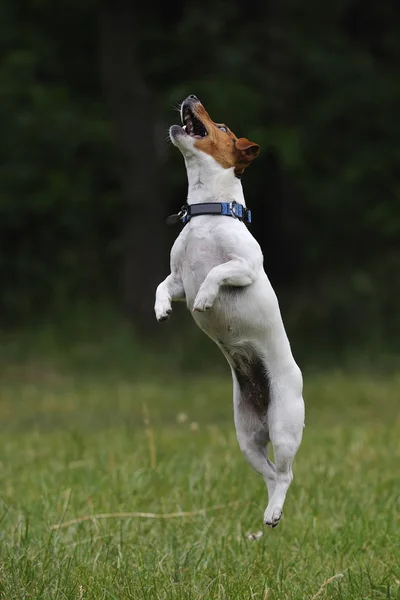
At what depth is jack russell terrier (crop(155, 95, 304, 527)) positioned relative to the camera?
291 centimetres

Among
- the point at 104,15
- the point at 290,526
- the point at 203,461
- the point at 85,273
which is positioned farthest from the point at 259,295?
the point at 85,273

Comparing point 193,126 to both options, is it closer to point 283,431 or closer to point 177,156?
point 283,431

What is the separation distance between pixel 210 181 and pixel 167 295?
35 cm

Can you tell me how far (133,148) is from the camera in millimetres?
14172

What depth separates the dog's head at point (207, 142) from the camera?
9.62 ft

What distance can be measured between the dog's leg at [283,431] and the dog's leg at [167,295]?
383 mm

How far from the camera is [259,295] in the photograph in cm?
290

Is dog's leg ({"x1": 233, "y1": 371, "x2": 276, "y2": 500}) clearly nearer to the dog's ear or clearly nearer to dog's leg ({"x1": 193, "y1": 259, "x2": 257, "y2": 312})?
dog's leg ({"x1": 193, "y1": 259, "x2": 257, "y2": 312})

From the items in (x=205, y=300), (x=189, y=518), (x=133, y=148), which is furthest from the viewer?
(x=133, y=148)

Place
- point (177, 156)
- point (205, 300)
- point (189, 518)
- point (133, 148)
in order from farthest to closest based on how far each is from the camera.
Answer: point (133, 148) < point (177, 156) < point (189, 518) < point (205, 300)

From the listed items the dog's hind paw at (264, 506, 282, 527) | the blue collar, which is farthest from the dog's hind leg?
the blue collar

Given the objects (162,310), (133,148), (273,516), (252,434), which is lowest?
(273,516)

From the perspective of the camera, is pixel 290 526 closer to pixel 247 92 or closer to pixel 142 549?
pixel 142 549

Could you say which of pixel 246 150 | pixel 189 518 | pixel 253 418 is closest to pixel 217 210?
pixel 246 150
